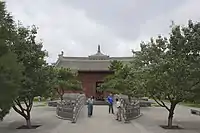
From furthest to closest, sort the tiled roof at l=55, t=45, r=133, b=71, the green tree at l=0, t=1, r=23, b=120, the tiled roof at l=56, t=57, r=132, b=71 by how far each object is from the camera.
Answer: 1. the tiled roof at l=56, t=57, r=132, b=71
2. the tiled roof at l=55, t=45, r=133, b=71
3. the green tree at l=0, t=1, r=23, b=120

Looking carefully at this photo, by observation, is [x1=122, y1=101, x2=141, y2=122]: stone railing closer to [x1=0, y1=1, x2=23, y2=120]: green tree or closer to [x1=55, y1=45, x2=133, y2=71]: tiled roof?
[x1=0, y1=1, x2=23, y2=120]: green tree

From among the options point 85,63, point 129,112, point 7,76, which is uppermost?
point 85,63

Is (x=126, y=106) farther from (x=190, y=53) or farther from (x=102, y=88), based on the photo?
(x=102, y=88)

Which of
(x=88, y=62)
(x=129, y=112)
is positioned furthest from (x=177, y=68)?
(x=88, y=62)

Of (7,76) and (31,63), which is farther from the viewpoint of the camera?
(31,63)

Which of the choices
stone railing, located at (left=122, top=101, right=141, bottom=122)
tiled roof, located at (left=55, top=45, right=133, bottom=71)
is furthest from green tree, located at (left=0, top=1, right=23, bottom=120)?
tiled roof, located at (left=55, top=45, right=133, bottom=71)

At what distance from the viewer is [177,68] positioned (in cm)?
1805

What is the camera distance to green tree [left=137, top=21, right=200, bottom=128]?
17984 millimetres

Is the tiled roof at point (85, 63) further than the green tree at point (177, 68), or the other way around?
the tiled roof at point (85, 63)

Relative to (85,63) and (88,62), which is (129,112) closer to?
(88,62)

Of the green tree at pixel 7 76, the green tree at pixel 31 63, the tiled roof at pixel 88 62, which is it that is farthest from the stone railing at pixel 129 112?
the tiled roof at pixel 88 62

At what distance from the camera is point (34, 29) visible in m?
19.5

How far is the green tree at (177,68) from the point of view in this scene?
18.0m

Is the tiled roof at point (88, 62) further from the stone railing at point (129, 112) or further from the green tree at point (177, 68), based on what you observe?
the green tree at point (177, 68)
